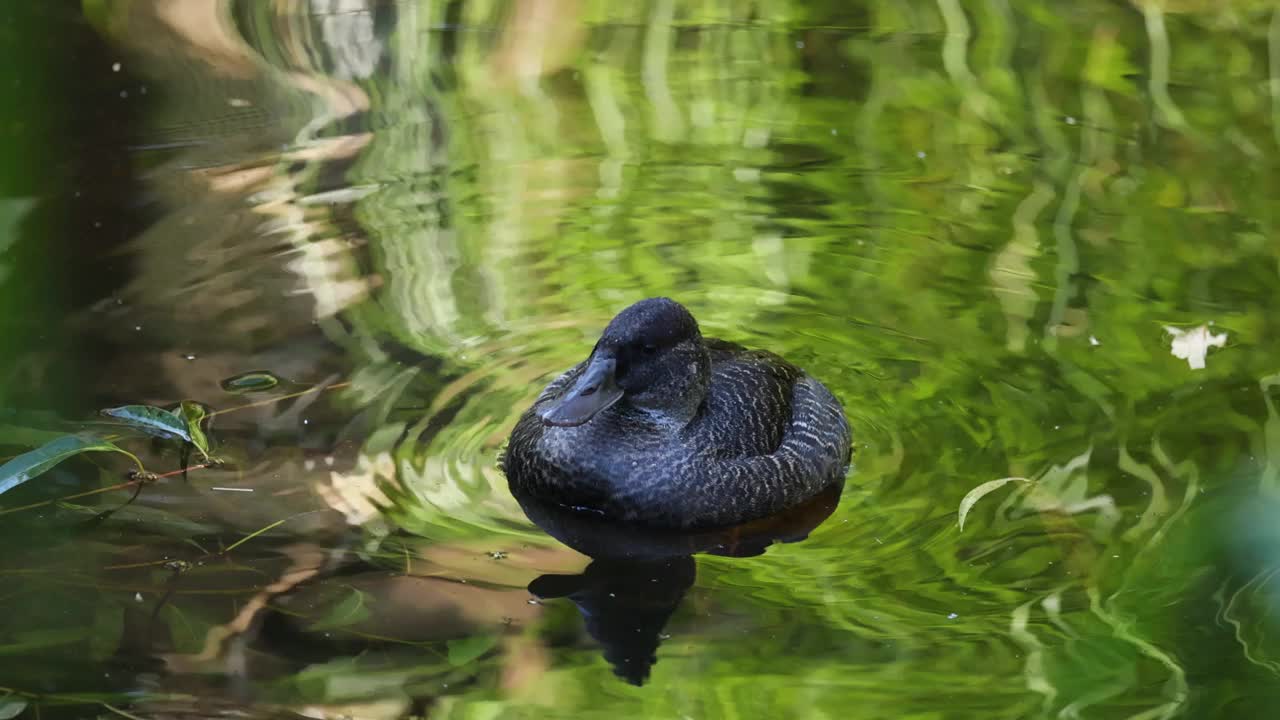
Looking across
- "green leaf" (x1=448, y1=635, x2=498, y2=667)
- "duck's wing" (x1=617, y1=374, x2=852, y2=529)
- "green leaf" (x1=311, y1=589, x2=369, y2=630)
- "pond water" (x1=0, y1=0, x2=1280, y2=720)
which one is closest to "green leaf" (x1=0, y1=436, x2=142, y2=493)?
"pond water" (x1=0, y1=0, x2=1280, y2=720)

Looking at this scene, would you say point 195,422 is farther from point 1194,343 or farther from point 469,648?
point 1194,343

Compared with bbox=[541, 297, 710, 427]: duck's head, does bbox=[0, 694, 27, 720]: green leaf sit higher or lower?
lower

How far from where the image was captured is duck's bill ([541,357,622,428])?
4926mm

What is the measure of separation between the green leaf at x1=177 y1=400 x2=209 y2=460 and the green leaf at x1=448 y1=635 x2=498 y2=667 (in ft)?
4.64

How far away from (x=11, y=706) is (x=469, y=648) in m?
1.24

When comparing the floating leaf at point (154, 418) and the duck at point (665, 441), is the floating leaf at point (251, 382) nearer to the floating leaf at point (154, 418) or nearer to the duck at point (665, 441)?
the floating leaf at point (154, 418)

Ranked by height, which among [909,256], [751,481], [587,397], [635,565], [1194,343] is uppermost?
[587,397]

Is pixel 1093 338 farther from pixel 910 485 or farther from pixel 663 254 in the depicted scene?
pixel 663 254

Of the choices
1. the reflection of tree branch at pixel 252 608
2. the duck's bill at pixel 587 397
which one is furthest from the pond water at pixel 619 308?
the duck's bill at pixel 587 397

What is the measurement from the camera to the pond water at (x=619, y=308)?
13.7 feet

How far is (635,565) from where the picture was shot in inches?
195

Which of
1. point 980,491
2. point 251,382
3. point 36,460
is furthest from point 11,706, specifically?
point 980,491

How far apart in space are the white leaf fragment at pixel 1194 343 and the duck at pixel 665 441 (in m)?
1.58

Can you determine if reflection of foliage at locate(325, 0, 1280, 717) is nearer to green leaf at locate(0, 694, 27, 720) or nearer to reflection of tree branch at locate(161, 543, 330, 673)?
reflection of tree branch at locate(161, 543, 330, 673)
